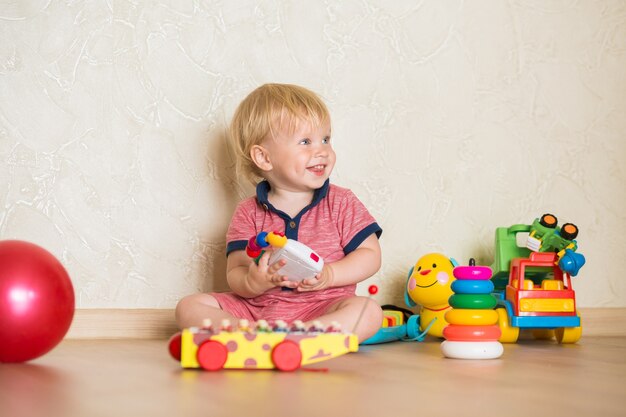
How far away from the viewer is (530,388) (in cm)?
101

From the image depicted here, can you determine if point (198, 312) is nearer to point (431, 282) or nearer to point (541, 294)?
point (431, 282)

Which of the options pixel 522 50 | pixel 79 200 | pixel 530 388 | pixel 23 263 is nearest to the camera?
pixel 530 388

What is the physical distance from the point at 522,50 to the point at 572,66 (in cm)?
15

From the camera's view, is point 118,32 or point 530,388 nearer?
point 530,388

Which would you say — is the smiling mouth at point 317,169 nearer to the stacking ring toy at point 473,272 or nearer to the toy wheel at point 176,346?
the stacking ring toy at point 473,272

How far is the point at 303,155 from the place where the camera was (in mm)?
1650

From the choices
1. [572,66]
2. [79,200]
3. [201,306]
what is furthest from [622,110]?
[79,200]

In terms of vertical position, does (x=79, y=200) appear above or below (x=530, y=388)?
above

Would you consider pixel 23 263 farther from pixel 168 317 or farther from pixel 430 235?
pixel 430 235

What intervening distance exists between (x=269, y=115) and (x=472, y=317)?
23.8 inches

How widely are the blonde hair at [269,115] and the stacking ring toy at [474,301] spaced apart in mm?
491

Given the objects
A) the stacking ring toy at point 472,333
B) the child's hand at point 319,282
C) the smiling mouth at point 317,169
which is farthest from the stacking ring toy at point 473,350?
the smiling mouth at point 317,169

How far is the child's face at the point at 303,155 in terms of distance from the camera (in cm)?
165

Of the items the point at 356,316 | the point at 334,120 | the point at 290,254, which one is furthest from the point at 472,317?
the point at 334,120
